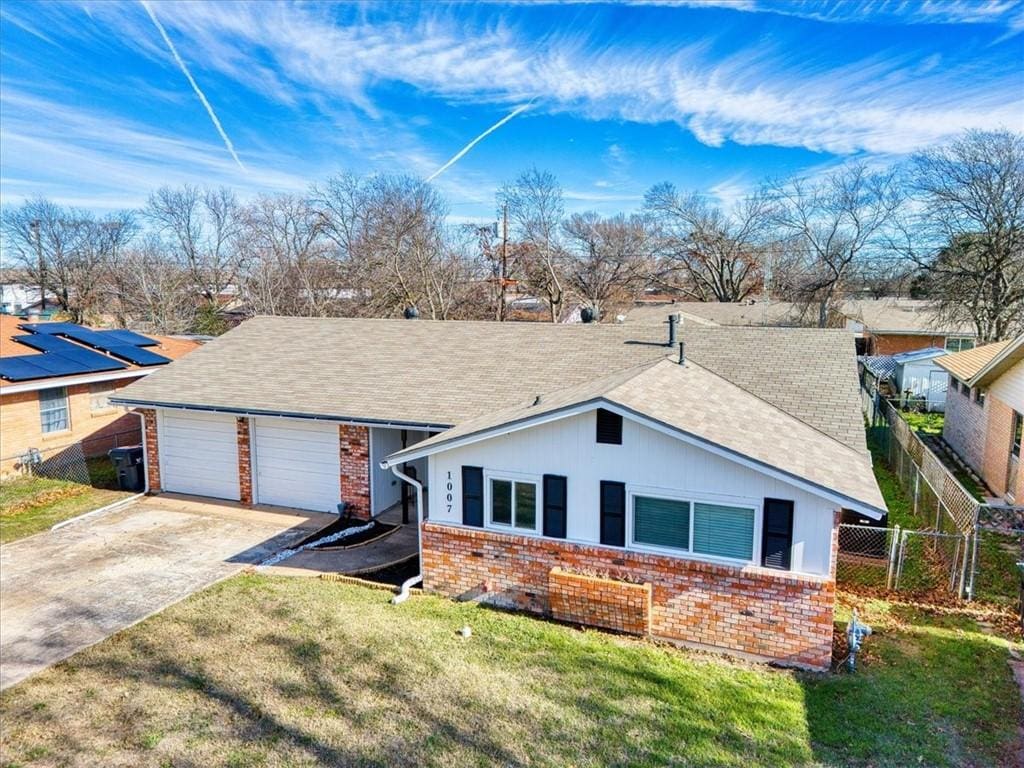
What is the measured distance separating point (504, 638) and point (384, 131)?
3014 cm

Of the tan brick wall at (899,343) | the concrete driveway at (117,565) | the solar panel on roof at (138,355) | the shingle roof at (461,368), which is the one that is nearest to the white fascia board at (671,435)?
the shingle roof at (461,368)

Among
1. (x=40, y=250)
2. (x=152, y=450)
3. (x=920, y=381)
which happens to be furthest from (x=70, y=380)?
(x=40, y=250)

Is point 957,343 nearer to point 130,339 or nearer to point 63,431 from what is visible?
point 130,339

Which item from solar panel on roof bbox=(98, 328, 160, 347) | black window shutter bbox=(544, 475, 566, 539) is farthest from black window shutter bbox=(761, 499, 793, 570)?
solar panel on roof bbox=(98, 328, 160, 347)

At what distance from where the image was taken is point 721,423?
29.2 ft

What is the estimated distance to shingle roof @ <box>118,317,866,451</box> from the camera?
39.4 feet

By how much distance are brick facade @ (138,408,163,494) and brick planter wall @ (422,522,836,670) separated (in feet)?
28.4

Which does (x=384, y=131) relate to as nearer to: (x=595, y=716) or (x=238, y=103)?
(x=238, y=103)

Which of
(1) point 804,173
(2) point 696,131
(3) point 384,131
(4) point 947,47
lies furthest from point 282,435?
(1) point 804,173

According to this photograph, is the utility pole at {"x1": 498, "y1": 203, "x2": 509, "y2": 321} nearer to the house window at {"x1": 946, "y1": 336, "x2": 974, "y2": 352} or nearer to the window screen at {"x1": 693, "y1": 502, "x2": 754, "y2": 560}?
the house window at {"x1": 946, "y1": 336, "x2": 974, "y2": 352}

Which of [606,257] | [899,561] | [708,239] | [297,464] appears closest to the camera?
[899,561]

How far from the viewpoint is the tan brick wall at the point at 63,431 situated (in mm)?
15789

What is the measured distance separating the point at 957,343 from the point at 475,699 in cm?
4028

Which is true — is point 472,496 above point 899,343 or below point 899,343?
below
